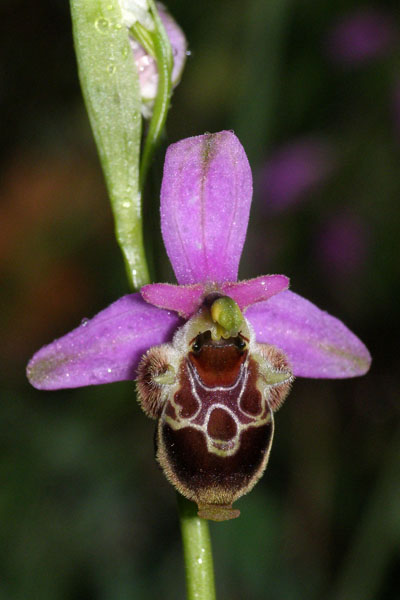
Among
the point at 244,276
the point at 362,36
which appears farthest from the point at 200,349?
the point at 362,36

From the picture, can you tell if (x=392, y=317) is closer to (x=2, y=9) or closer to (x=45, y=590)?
(x=45, y=590)

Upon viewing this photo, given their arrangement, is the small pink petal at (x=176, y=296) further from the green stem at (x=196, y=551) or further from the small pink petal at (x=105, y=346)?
the green stem at (x=196, y=551)

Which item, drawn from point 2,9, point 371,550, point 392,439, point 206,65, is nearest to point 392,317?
point 392,439

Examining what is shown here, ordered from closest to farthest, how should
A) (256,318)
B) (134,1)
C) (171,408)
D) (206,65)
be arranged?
(171,408) → (134,1) → (256,318) → (206,65)

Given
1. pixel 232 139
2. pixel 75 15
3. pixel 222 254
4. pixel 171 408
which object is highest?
pixel 75 15

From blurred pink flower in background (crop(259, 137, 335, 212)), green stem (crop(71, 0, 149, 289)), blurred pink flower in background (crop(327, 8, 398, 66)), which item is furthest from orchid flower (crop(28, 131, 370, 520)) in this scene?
blurred pink flower in background (crop(327, 8, 398, 66))

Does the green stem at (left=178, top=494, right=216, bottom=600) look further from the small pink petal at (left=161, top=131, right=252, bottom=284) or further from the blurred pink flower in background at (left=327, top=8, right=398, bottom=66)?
the blurred pink flower in background at (left=327, top=8, right=398, bottom=66)
